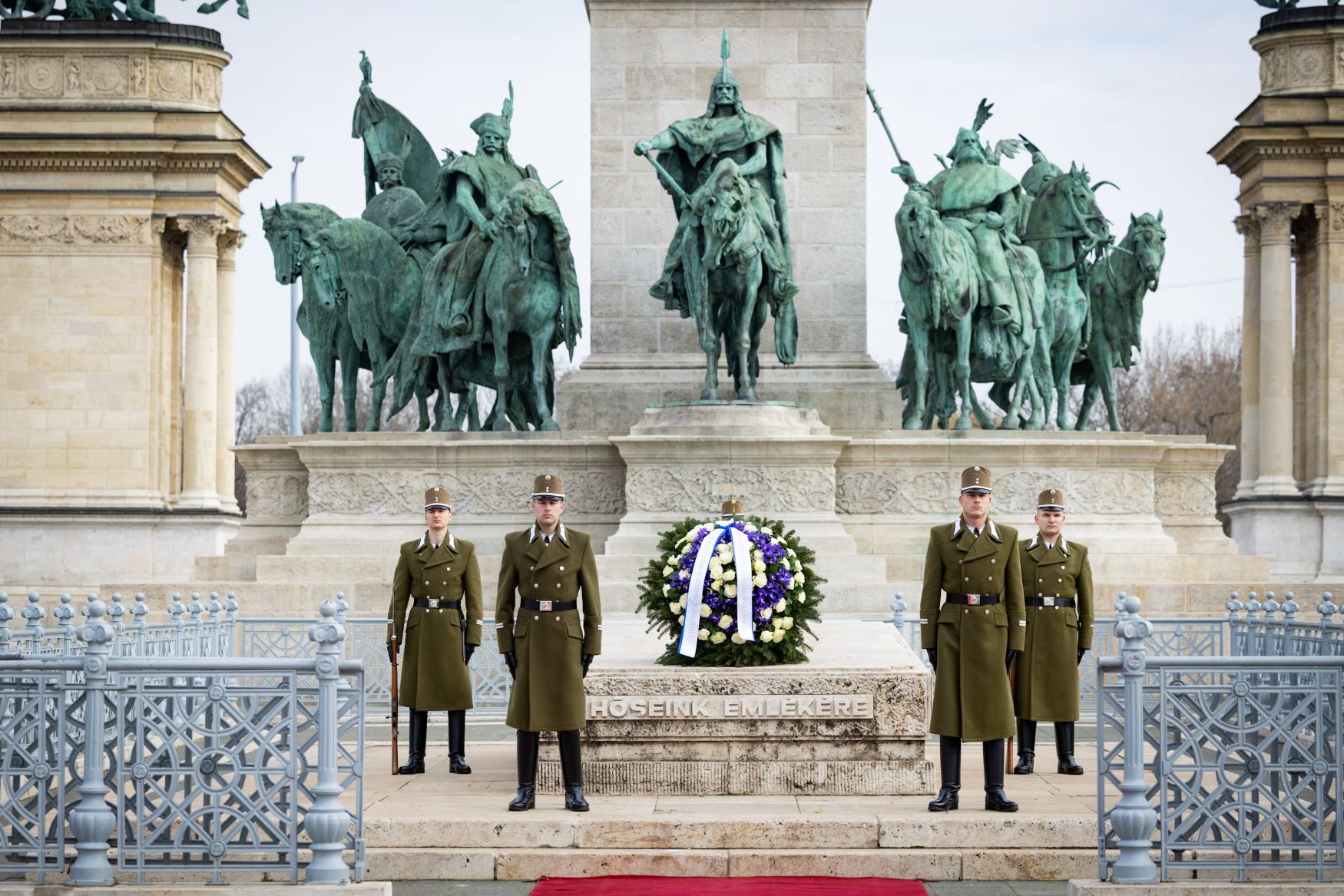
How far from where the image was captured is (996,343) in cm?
2489

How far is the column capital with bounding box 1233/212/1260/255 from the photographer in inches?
1703

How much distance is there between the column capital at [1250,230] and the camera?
4325 cm

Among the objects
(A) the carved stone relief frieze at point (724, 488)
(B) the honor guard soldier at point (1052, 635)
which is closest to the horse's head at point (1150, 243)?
(A) the carved stone relief frieze at point (724, 488)

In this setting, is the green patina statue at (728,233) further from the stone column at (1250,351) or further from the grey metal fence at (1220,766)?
the stone column at (1250,351)

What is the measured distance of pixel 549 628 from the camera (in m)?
10.8

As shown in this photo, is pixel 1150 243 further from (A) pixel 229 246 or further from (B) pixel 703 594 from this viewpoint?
(A) pixel 229 246

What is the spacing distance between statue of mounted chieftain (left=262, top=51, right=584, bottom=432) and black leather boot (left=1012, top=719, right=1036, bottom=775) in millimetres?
12415

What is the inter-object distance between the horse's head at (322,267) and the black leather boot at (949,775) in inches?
638

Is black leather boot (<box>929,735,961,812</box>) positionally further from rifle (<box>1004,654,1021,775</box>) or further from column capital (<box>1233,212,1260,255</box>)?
column capital (<box>1233,212,1260,255</box>)

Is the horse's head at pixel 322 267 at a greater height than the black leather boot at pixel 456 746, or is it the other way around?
the horse's head at pixel 322 267

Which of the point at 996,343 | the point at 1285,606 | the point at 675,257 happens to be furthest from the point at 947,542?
the point at 996,343

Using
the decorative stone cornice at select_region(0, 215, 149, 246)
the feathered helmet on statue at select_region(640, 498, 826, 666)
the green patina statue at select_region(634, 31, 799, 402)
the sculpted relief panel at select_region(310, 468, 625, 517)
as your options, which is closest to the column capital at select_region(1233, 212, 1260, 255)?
the green patina statue at select_region(634, 31, 799, 402)

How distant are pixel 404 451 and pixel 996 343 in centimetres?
782

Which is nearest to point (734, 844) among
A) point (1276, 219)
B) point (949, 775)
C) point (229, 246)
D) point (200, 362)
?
point (949, 775)
